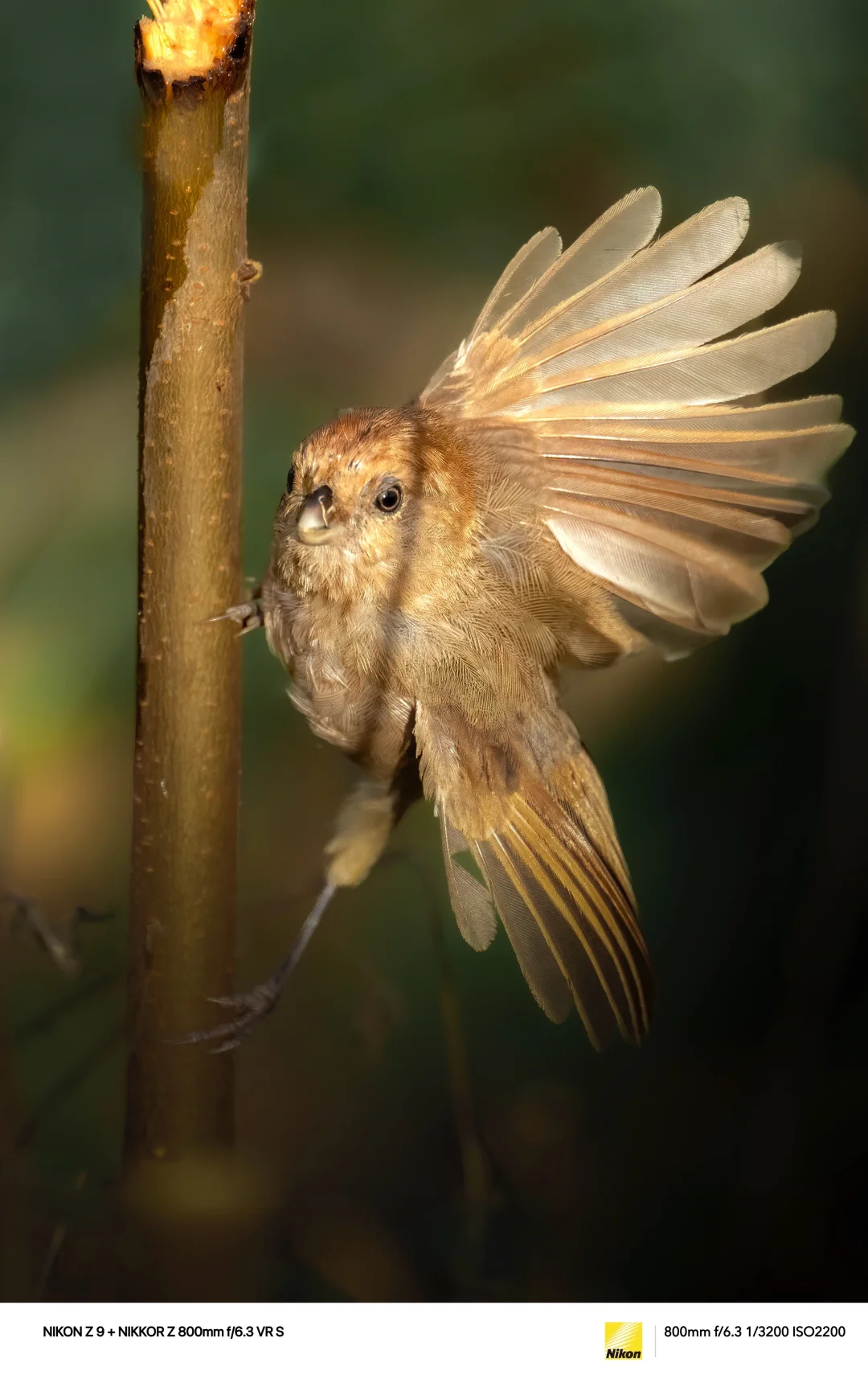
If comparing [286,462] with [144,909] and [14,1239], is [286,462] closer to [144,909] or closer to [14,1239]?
[144,909]

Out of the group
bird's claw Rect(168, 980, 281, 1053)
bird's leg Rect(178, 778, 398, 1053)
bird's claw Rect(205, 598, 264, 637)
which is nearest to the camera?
bird's claw Rect(205, 598, 264, 637)

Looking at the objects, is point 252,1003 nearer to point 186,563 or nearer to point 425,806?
point 425,806

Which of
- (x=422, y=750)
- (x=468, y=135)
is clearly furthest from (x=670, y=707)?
(x=468, y=135)

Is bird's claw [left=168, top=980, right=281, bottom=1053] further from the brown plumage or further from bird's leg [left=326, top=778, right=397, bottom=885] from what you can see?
the brown plumage

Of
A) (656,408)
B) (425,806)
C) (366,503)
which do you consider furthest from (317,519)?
(425,806)
